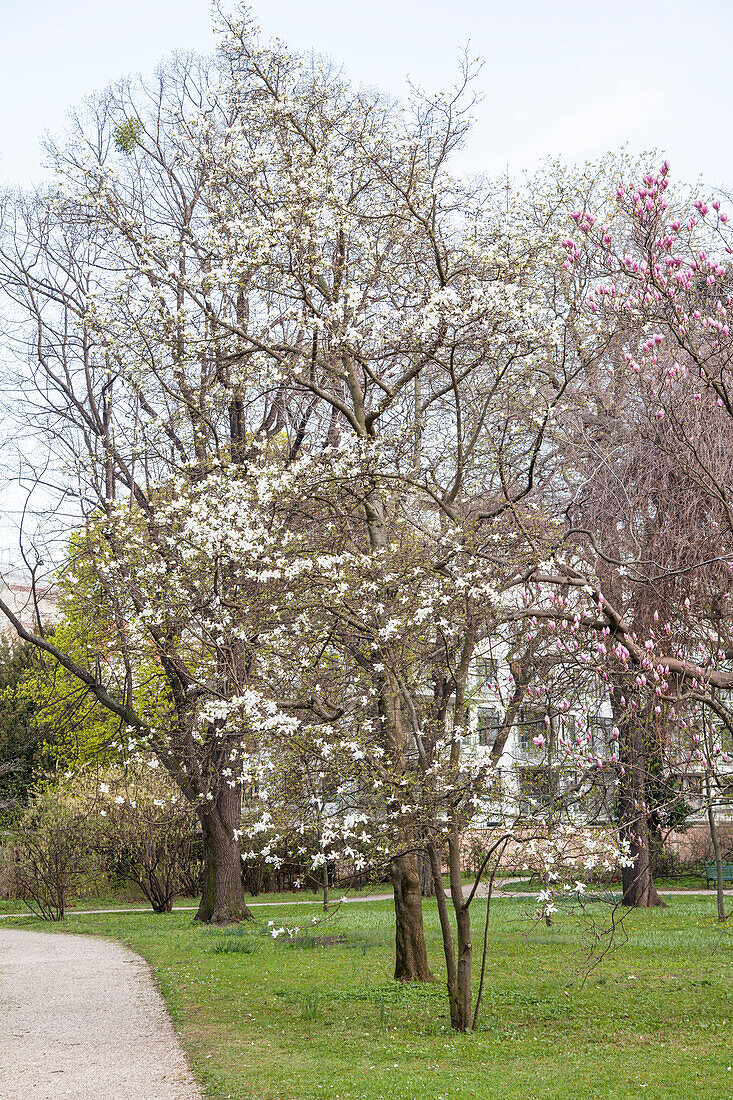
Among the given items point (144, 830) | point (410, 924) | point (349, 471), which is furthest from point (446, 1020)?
point (144, 830)

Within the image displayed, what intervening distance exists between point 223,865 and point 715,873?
13799mm

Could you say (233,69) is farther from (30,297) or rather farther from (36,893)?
(36,893)

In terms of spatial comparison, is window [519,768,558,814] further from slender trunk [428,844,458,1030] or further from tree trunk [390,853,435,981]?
tree trunk [390,853,435,981]

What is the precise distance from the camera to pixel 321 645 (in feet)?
30.7

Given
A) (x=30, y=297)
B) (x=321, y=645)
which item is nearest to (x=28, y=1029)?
(x=321, y=645)

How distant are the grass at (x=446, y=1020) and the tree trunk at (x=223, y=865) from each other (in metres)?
3.30

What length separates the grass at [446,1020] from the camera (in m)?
6.44

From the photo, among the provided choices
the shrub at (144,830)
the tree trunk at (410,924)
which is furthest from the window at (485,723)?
the shrub at (144,830)

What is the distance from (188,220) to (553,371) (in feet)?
29.6

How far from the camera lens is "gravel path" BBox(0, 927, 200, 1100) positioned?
6.75m

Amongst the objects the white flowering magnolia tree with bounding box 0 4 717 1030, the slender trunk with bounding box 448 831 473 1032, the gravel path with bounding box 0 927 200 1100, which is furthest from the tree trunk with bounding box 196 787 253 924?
the slender trunk with bounding box 448 831 473 1032

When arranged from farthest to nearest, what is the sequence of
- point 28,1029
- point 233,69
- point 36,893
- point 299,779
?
point 36,893 → point 233,69 → point 28,1029 → point 299,779

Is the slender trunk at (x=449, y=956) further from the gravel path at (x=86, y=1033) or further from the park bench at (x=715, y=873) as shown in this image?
the park bench at (x=715, y=873)

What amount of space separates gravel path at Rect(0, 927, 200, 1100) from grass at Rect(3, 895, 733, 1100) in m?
0.26
